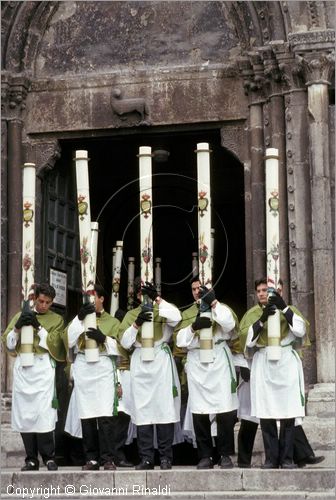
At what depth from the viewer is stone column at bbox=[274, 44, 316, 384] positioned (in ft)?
51.2

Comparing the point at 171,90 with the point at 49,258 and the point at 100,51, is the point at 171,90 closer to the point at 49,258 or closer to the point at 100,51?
the point at 100,51

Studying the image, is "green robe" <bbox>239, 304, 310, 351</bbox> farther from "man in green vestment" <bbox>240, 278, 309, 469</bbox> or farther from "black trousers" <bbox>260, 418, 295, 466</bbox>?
"black trousers" <bbox>260, 418, 295, 466</bbox>

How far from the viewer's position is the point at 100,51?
17.1m

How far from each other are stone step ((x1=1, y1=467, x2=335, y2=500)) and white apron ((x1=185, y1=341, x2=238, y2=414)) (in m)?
1.03

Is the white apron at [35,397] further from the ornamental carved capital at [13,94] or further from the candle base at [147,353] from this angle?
the ornamental carved capital at [13,94]

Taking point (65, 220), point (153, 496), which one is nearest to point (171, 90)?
point (65, 220)

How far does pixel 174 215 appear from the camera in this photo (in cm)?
2153

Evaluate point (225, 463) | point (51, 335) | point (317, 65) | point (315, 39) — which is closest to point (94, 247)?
point (51, 335)

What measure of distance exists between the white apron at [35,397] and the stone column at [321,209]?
3118mm

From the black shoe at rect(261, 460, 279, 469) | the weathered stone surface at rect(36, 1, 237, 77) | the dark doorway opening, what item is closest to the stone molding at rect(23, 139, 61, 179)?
the weathered stone surface at rect(36, 1, 237, 77)

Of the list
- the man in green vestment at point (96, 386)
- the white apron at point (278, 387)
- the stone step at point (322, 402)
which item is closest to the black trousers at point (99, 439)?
the man in green vestment at point (96, 386)

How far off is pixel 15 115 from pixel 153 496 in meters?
6.29

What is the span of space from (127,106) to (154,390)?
430 centimetres

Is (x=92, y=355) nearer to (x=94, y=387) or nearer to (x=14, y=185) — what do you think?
(x=94, y=387)
